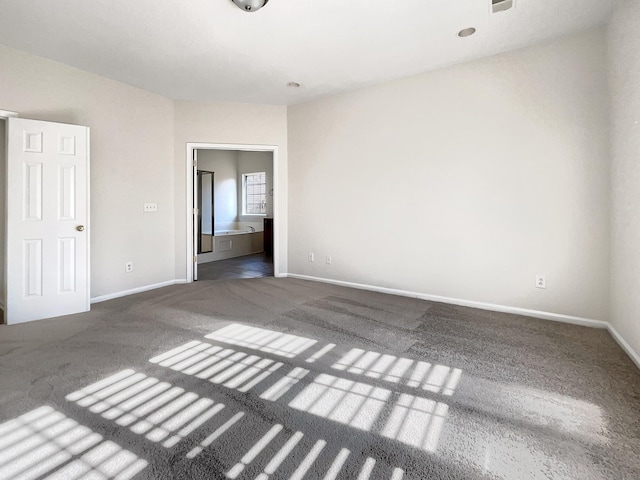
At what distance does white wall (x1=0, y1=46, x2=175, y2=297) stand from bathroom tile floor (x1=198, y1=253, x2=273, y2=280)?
2.66ft

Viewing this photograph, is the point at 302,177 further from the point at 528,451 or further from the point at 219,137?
the point at 528,451

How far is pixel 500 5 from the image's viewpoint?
258 centimetres

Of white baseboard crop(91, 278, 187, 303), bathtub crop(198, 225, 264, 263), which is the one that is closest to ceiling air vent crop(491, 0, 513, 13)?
white baseboard crop(91, 278, 187, 303)

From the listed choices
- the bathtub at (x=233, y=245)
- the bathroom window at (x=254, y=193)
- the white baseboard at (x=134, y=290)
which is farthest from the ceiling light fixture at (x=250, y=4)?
the bathroom window at (x=254, y=193)

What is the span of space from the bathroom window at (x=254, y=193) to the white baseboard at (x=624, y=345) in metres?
7.33

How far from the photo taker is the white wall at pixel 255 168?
333 inches

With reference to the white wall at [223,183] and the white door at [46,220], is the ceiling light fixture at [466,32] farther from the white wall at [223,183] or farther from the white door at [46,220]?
the white wall at [223,183]

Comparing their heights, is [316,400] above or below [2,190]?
below

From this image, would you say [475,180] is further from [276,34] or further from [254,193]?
[254,193]

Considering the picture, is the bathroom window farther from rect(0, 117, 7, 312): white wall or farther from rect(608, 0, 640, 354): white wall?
rect(608, 0, 640, 354): white wall

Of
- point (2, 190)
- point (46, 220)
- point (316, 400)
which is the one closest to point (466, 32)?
point (316, 400)

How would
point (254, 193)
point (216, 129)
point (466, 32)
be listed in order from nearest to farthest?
point (466, 32) → point (216, 129) → point (254, 193)

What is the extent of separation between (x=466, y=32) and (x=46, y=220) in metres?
4.40

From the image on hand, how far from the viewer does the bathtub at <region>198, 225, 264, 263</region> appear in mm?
7082
